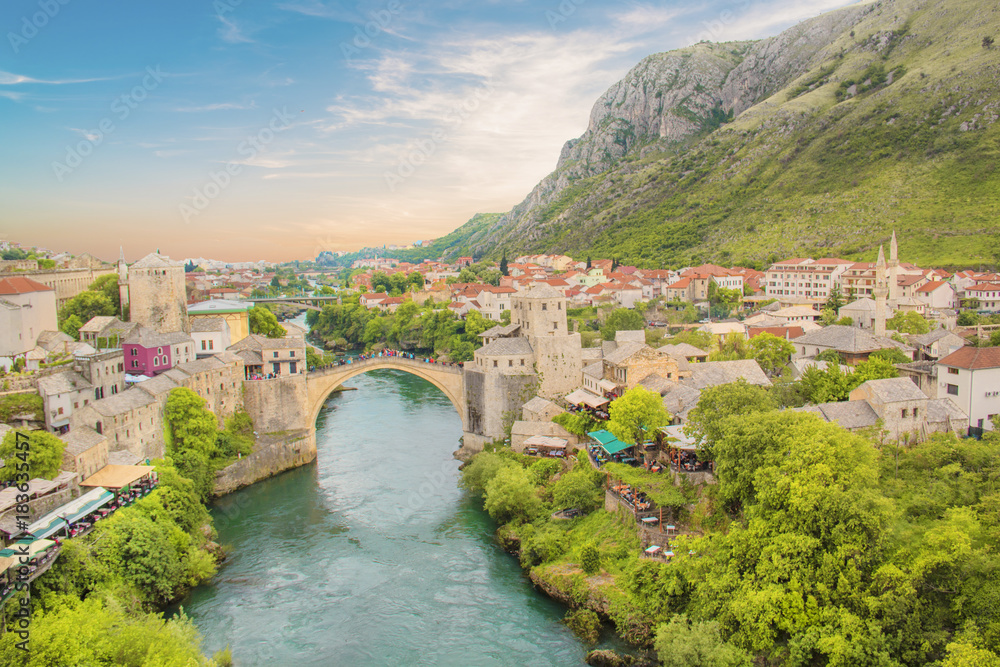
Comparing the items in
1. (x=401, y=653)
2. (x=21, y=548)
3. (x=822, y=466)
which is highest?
(x=822, y=466)

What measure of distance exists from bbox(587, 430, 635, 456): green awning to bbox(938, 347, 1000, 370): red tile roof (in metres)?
11.5

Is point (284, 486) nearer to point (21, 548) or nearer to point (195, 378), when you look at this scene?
point (195, 378)

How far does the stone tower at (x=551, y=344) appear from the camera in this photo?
32531 millimetres

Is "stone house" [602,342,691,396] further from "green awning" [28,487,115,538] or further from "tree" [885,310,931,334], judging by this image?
"green awning" [28,487,115,538]

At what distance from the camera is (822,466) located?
1698cm

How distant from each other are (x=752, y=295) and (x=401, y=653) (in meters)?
52.5

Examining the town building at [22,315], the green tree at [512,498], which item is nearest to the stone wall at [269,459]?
the town building at [22,315]

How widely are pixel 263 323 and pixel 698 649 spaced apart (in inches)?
1408

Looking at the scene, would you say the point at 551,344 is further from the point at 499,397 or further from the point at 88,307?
the point at 88,307

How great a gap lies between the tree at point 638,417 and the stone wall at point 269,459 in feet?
52.9

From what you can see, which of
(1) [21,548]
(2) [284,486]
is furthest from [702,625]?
(2) [284,486]

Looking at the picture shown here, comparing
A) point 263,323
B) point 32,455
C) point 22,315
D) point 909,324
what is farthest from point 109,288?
point 909,324

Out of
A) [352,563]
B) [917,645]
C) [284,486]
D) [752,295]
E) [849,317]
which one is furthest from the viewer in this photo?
[752,295]

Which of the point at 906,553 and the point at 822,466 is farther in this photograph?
the point at 822,466
